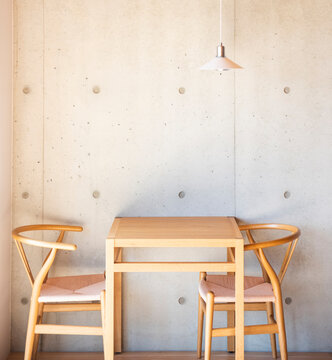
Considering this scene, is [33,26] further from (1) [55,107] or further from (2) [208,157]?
(2) [208,157]

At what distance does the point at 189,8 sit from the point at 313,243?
1955 mm

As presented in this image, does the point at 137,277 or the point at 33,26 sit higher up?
the point at 33,26

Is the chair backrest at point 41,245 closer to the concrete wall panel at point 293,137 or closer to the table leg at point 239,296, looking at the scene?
the table leg at point 239,296

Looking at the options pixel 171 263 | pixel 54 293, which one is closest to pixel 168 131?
pixel 171 263

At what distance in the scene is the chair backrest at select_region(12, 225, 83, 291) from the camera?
2639 millimetres

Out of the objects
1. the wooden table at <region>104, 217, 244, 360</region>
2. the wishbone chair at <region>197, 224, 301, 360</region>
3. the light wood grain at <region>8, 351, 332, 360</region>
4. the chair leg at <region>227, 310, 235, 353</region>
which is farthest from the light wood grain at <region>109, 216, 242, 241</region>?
the light wood grain at <region>8, 351, 332, 360</region>

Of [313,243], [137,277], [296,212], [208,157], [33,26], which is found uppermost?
[33,26]

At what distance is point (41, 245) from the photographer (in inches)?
105

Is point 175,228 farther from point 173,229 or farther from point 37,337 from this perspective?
point 37,337

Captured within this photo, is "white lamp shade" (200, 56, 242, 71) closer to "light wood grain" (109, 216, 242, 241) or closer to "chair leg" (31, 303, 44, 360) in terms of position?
"light wood grain" (109, 216, 242, 241)

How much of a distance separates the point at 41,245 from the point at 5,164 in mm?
858

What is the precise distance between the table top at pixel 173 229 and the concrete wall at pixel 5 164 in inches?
31.4

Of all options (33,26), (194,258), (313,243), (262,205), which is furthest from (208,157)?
(33,26)

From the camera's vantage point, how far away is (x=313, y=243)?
3371mm
